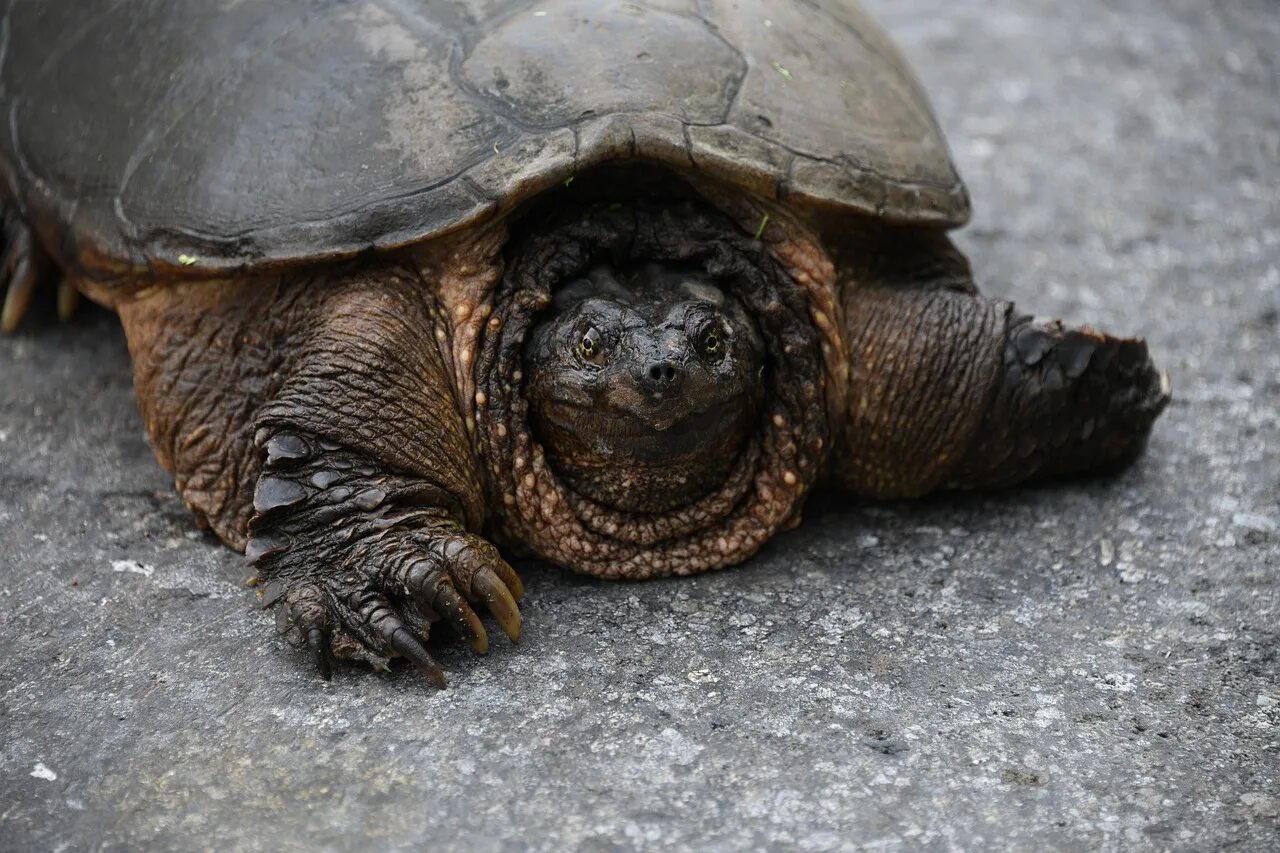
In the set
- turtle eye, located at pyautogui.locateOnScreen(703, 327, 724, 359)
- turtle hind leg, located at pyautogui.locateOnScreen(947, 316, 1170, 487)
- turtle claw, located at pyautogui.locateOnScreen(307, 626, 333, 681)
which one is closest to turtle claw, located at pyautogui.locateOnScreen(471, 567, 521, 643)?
turtle claw, located at pyautogui.locateOnScreen(307, 626, 333, 681)

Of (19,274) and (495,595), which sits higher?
(495,595)

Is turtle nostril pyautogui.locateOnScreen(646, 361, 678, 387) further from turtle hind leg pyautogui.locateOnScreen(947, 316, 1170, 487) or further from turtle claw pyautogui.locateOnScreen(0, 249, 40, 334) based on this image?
turtle claw pyautogui.locateOnScreen(0, 249, 40, 334)

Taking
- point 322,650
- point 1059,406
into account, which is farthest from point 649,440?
point 1059,406

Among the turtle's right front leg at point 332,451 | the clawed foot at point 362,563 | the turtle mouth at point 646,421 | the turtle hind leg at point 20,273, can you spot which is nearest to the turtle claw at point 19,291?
the turtle hind leg at point 20,273

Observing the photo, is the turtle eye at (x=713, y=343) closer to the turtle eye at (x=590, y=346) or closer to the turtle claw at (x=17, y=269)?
the turtle eye at (x=590, y=346)

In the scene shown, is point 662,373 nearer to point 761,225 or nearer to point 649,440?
point 649,440

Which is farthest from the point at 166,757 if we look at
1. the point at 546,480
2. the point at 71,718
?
the point at 546,480

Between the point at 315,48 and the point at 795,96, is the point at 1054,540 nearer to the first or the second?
the point at 795,96
